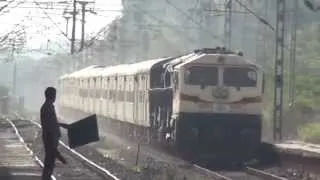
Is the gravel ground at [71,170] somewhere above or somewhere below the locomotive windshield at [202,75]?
below

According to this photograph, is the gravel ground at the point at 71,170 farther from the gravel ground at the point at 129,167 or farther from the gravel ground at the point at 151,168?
the gravel ground at the point at 151,168

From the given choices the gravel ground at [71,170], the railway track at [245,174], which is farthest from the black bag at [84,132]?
the railway track at [245,174]

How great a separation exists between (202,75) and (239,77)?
1.12 m

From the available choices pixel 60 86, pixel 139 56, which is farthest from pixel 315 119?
pixel 139 56

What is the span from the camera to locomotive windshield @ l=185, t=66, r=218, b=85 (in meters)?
22.9

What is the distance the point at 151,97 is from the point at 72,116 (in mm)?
29892

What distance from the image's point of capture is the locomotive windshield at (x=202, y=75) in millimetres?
22891

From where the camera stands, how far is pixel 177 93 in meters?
22.9

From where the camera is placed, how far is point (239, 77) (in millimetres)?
23234

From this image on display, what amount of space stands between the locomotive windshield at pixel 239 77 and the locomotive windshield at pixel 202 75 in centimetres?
33

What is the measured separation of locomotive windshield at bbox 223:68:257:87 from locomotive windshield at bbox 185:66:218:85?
1.08 feet

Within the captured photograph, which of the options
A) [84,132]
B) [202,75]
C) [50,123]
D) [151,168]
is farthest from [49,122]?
[202,75]

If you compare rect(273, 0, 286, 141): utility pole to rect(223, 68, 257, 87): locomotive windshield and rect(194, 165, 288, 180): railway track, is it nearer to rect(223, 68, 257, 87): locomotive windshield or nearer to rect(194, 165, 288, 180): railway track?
rect(223, 68, 257, 87): locomotive windshield

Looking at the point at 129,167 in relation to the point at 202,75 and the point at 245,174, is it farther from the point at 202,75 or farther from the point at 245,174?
the point at 202,75
